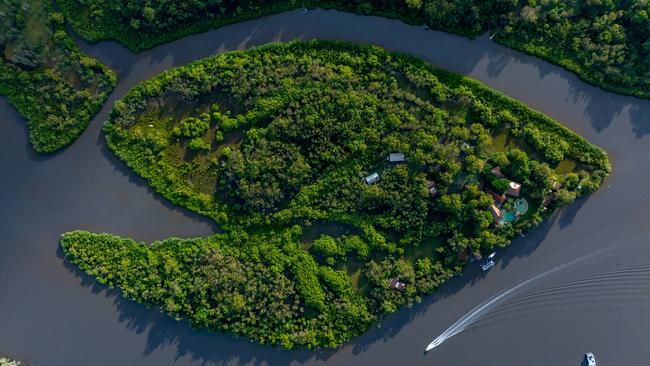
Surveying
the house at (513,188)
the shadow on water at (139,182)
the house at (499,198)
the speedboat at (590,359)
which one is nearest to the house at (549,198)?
the house at (513,188)

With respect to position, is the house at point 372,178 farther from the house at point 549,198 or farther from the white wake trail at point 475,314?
the house at point 549,198

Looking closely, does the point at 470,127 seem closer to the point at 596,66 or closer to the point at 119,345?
the point at 596,66

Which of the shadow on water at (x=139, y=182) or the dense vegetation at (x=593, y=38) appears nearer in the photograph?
the dense vegetation at (x=593, y=38)

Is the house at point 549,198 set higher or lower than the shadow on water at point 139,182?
lower

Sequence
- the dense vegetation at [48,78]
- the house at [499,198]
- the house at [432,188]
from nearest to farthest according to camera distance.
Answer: the house at [432,188] < the house at [499,198] < the dense vegetation at [48,78]

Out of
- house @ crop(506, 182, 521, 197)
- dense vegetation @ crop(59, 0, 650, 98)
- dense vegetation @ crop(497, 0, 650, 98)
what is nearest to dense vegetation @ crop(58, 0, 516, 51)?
dense vegetation @ crop(59, 0, 650, 98)

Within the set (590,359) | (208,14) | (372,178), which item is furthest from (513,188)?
(208,14)

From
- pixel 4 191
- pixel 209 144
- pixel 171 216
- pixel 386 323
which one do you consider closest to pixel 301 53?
pixel 209 144
